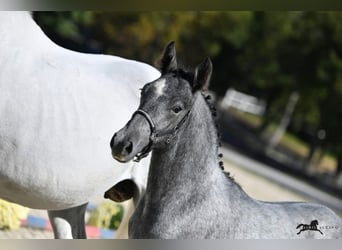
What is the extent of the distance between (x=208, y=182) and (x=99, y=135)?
795 millimetres

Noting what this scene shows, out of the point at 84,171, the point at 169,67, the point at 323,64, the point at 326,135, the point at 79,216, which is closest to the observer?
the point at 169,67

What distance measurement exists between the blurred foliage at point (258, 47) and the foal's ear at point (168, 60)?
481 inches

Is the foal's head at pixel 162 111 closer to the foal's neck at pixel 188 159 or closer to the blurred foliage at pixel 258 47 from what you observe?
the foal's neck at pixel 188 159

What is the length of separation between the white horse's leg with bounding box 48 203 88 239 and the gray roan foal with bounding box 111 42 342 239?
80 centimetres

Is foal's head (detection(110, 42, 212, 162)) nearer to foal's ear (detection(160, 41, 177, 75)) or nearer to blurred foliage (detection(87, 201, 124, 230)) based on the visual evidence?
foal's ear (detection(160, 41, 177, 75))

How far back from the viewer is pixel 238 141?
2006 centimetres

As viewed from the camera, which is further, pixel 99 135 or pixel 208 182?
pixel 99 135

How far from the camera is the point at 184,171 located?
3047 millimetres

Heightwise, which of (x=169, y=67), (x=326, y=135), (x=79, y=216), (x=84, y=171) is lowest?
(x=79, y=216)

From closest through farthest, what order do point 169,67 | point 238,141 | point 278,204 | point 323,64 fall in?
point 169,67, point 278,204, point 323,64, point 238,141

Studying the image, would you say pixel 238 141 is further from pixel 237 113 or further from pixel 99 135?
pixel 99 135

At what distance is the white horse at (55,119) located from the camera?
3.47 meters

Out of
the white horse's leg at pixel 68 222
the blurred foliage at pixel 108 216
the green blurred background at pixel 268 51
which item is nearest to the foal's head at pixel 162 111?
the white horse's leg at pixel 68 222
